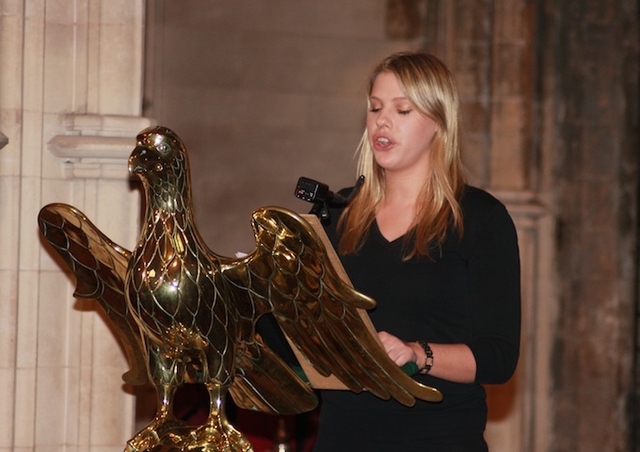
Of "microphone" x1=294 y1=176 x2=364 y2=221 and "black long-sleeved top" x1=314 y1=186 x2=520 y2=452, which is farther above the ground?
"microphone" x1=294 y1=176 x2=364 y2=221

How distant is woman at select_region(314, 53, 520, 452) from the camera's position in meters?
2.16

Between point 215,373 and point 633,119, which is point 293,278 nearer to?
point 215,373

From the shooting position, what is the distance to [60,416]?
2.92 meters

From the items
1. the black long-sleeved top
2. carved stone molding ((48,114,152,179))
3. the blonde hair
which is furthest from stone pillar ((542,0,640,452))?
the black long-sleeved top

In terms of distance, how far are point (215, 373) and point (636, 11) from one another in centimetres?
312

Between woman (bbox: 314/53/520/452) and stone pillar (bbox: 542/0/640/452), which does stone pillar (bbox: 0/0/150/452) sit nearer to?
woman (bbox: 314/53/520/452)

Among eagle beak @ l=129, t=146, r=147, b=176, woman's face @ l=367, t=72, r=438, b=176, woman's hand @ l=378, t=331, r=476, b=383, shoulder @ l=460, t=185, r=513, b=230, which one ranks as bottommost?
woman's hand @ l=378, t=331, r=476, b=383

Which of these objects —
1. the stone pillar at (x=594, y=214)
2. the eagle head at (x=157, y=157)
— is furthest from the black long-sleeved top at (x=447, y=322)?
the stone pillar at (x=594, y=214)

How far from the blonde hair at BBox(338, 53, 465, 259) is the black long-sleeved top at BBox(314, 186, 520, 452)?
0.03 m

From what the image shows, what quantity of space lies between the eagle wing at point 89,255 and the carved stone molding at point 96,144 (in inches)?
20.8

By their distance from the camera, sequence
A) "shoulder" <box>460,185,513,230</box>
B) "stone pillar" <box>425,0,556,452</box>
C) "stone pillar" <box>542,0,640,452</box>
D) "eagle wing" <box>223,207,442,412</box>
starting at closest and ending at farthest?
1. "eagle wing" <box>223,207,442,412</box>
2. "shoulder" <box>460,185,513,230</box>
3. "stone pillar" <box>425,0,556,452</box>
4. "stone pillar" <box>542,0,640,452</box>

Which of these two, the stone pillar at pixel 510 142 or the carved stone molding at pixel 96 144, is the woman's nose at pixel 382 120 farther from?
the stone pillar at pixel 510 142

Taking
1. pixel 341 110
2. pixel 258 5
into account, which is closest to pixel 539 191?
pixel 341 110

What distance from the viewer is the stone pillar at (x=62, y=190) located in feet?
9.44
